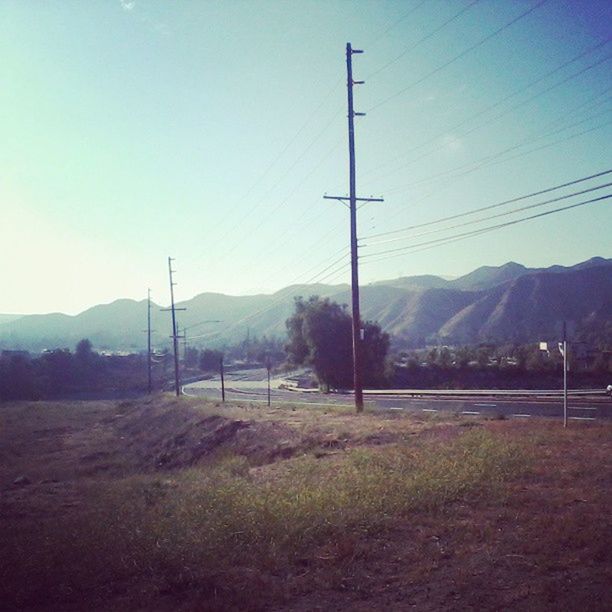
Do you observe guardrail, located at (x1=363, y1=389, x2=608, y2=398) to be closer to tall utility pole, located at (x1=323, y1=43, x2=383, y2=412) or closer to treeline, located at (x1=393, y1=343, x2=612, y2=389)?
treeline, located at (x1=393, y1=343, x2=612, y2=389)

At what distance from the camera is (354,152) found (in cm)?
2138

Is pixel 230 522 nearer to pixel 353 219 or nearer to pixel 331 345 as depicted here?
pixel 353 219

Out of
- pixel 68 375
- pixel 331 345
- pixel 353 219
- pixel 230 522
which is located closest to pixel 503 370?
pixel 331 345

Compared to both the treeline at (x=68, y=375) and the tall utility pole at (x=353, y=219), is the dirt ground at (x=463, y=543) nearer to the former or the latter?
the tall utility pole at (x=353, y=219)

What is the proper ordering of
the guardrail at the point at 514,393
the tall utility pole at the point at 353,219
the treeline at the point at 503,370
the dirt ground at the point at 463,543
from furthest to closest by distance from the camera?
the treeline at the point at 503,370 → the guardrail at the point at 514,393 → the tall utility pole at the point at 353,219 → the dirt ground at the point at 463,543

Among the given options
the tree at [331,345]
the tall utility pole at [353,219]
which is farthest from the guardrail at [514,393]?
the tall utility pole at [353,219]

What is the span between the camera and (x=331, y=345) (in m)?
48.3

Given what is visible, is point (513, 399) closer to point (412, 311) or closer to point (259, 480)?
point (259, 480)

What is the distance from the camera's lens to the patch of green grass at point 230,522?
260 inches

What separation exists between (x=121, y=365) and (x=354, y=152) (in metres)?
83.7

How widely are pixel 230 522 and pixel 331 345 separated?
40588mm

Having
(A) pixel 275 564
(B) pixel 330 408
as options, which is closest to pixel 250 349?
(B) pixel 330 408

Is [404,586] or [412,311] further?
[412,311]

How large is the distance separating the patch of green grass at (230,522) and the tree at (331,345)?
3601 cm
